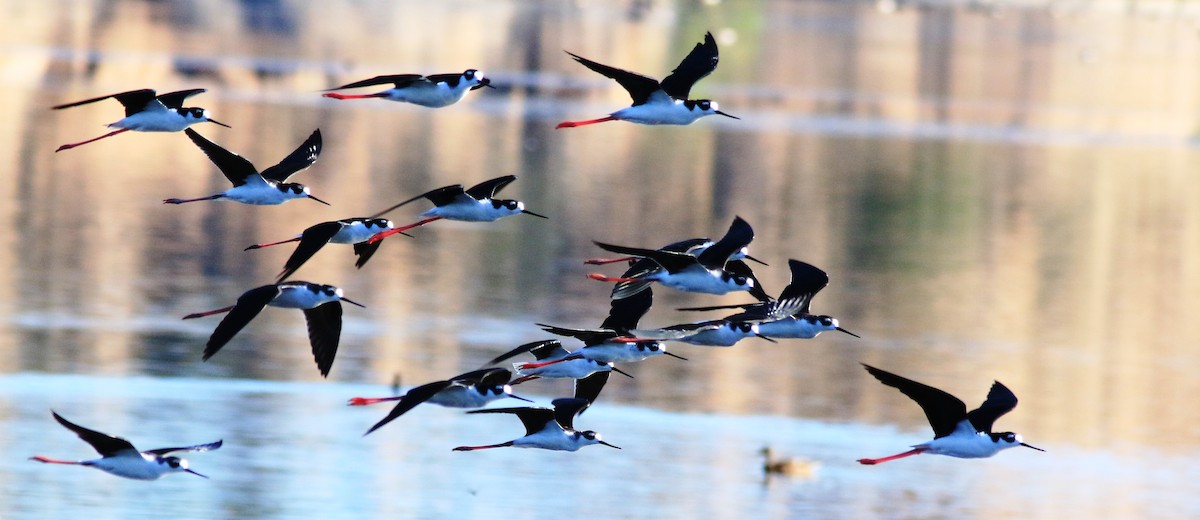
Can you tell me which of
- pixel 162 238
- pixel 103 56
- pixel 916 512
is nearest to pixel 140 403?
pixel 916 512

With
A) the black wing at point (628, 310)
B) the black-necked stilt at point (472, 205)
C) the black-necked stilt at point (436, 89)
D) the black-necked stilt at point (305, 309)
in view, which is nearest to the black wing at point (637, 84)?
the black-necked stilt at point (436, 89)

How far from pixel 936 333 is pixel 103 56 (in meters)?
34.4

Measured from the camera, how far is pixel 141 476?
10.5m

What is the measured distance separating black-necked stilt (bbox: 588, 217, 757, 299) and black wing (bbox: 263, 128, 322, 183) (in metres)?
1.68

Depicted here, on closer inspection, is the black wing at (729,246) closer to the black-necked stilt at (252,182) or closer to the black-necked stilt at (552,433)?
the black-necked stilt at (552,433)

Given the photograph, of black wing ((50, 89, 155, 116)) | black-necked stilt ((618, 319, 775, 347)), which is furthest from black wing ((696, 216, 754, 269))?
black wing ((50, 89, 155, 116))

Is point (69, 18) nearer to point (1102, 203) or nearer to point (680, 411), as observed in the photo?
point (1102, 203)

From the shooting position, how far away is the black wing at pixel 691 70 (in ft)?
37.6

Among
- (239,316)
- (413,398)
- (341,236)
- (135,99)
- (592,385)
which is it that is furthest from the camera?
(592,385)

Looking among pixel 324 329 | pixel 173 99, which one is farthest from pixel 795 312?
pixel 173 99

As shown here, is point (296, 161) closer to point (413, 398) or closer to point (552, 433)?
point (552, 433)

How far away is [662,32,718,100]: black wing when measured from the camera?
11445mm

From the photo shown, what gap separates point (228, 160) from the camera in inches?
411

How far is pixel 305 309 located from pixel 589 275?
4.68 feet
